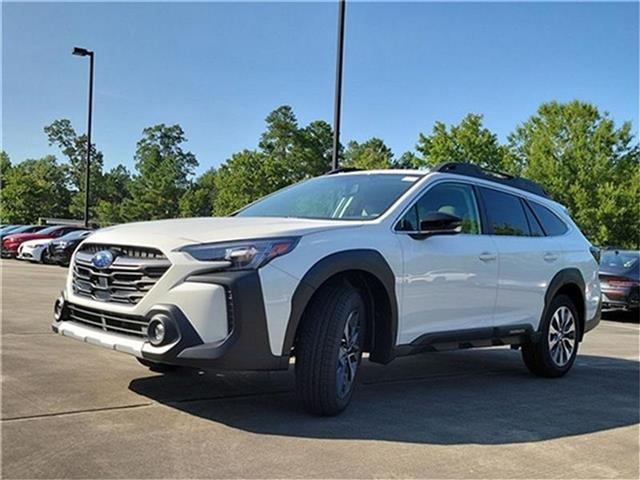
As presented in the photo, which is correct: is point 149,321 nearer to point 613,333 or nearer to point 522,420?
point 522,420

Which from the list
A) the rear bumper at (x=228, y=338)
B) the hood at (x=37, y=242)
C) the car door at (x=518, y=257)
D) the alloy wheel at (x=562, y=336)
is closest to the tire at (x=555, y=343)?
the alloy wheel at (x=562, y=336)

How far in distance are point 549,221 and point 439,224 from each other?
7.66 ft

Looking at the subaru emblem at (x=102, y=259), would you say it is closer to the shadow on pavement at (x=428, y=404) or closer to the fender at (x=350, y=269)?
the shadow on pavement at (x=428, y=404)

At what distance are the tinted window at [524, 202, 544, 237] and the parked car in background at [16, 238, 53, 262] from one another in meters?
19.9

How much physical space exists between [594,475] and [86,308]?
333cm

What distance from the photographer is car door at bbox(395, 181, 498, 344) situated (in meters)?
4.96

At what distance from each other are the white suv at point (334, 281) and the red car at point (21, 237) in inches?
860

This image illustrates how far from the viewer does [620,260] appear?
14.1 metres

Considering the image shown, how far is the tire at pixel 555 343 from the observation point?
6441mm

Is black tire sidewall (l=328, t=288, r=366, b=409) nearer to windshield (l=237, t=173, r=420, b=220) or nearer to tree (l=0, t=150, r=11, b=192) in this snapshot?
windshield (l=237, t=173, r=420, b=220)

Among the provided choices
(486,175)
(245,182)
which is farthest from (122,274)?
(245,182)

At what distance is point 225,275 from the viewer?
3951mm

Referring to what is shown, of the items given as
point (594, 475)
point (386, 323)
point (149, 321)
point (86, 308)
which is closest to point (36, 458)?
point (149, 321)

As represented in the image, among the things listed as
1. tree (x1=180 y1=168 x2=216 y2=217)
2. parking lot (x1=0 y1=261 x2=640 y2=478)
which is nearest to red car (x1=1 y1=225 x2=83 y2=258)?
parking lot (x1=0 y1=261 x2=640 y2=478)
